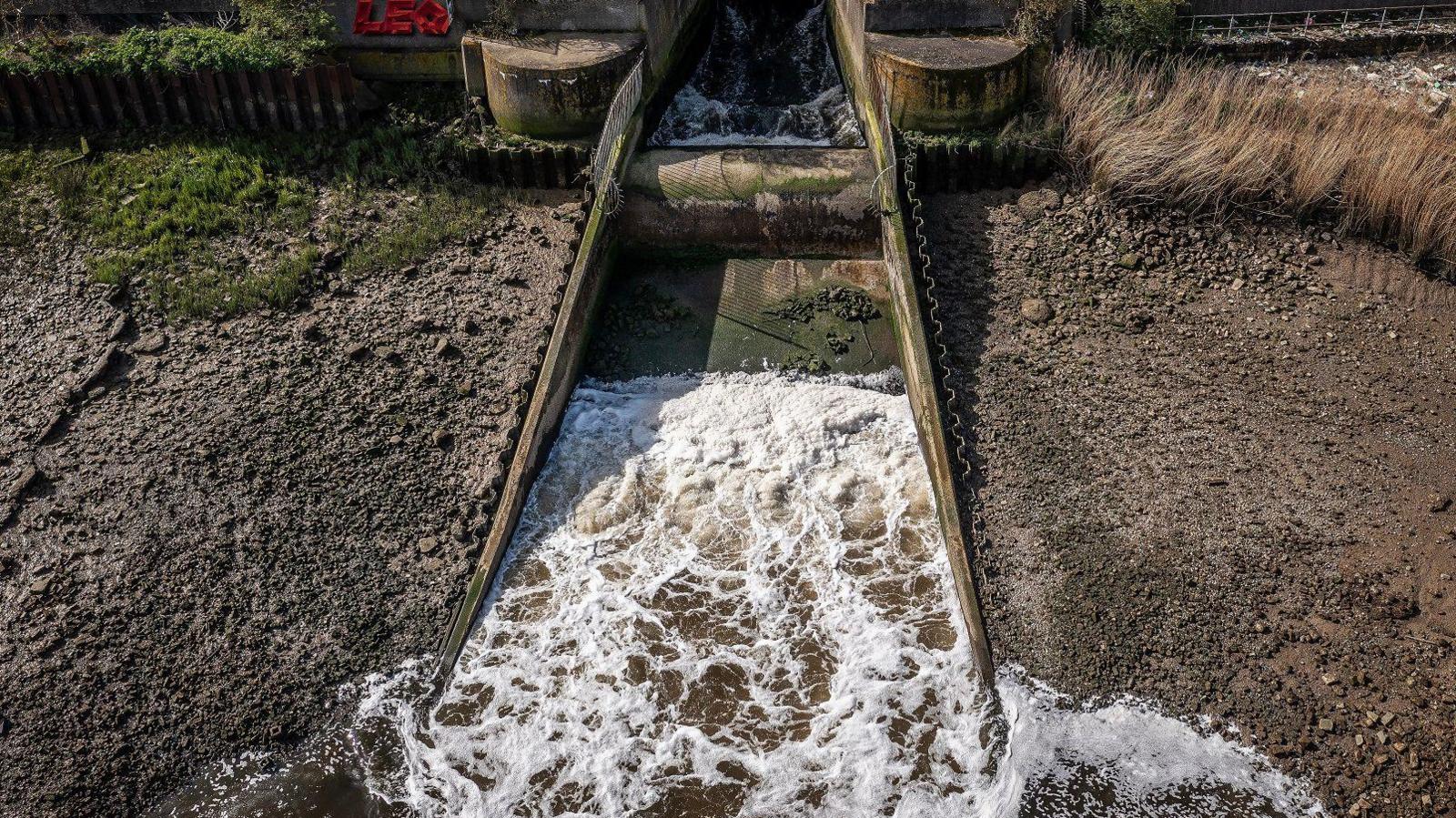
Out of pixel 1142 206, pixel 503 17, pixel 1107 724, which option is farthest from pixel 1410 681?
pixel 503 17

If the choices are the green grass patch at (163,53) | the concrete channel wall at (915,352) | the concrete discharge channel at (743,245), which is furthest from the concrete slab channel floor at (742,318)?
the green grass patch at (163,53)

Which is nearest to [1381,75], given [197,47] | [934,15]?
[934,15]

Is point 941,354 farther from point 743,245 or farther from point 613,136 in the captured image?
point 613,136

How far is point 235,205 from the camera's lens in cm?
1014

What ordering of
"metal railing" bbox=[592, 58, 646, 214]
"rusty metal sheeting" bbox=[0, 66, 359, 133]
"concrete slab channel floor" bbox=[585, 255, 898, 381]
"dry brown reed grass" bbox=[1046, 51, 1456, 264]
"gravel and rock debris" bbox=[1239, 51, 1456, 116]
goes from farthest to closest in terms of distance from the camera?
"rusty metal sheeting" bbox=[0, 66, 359, 133]
"gravel and rock debris" bbox=[1239, 51, 1456, 116]
"metal railing" bbox=[592, 58, 646, 214]
"concrete slab channel floor" bbox=[585, 255, 898, 381]
"dry brown reed grass" bbox=[1046, 51, 1456, 264]

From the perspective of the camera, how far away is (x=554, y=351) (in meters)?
8.55

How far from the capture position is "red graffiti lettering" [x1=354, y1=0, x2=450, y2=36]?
11320 mm

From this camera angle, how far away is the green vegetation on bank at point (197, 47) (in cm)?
1087

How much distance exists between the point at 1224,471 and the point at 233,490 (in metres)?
7.38

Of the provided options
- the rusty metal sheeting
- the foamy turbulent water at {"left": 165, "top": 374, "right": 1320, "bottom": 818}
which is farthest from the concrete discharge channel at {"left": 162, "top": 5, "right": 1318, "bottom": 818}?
the rusty metal sheeting

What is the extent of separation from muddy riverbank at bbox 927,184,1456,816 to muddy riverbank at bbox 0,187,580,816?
13.1 ft

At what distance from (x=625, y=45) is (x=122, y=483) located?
629 cm

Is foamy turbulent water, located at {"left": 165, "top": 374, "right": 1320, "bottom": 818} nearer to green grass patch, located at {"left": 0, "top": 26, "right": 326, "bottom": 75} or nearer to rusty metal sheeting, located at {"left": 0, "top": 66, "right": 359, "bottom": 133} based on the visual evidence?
rusty metal sheeting, located at {"left": 0, "top": 66, "right": 359, "bottom": 133}

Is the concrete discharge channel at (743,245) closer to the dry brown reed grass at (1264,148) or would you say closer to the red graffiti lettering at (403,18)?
the dry brown reed grass at (1264,148)
